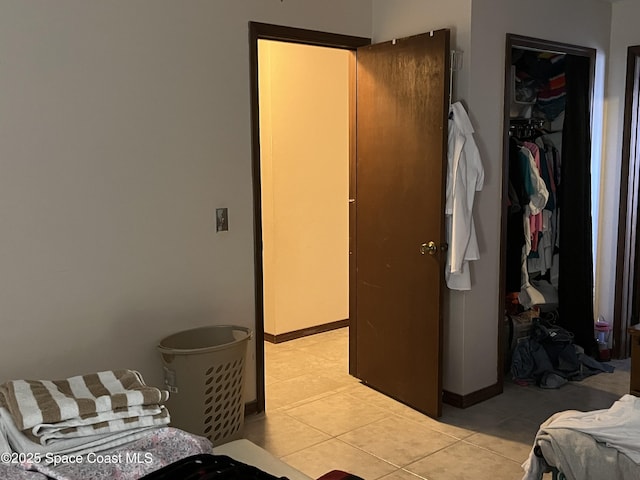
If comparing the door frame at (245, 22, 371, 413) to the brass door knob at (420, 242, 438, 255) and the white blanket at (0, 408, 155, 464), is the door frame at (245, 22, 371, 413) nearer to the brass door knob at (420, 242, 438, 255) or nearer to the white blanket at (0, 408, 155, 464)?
the brass door knob at (420, 242, 438, 255)

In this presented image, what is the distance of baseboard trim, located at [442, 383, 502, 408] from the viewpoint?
3701mm

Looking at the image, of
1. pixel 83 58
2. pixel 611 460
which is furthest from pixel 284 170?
pixel 611 460

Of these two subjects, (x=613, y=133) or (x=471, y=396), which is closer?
(x=471, y=396)

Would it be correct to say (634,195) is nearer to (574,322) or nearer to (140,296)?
(574,322)

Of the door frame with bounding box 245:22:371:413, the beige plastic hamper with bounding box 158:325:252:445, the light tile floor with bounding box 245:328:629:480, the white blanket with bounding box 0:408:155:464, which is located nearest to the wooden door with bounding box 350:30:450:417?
the light tile floor with bounding box 245:328:629:480

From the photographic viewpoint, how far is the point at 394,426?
347 cm

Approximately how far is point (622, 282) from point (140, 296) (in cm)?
335

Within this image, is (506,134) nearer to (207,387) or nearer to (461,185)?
(461,185)

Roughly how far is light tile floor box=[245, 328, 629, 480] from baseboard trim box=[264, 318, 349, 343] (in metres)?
0.58

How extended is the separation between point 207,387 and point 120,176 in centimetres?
107

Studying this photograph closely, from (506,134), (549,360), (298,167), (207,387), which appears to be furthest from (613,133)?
(207,387)

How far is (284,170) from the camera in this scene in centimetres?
497

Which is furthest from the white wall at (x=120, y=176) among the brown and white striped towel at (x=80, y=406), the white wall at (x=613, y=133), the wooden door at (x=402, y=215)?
the white wall at (x=613, y=133)

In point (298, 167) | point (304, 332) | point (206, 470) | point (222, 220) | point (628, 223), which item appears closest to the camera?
point (206, 470)
